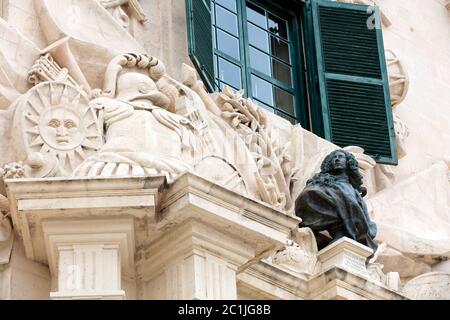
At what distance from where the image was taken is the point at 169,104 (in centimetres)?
1653

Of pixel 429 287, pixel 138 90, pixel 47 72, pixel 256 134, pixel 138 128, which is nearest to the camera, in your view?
pixel 138 128

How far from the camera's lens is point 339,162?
17.0 metres

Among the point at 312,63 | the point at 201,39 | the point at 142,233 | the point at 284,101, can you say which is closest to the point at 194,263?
the point at 142,233

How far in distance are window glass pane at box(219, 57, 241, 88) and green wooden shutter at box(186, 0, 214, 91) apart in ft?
1.39

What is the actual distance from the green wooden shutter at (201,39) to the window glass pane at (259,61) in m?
0.83

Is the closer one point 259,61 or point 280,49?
point 259,61

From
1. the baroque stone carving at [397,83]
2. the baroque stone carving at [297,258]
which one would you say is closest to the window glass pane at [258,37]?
the baroque stone carving at [397,83]

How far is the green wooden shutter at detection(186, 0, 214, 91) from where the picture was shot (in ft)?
57.6

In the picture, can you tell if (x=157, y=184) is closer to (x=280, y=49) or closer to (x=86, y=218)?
(x=86, y=218)

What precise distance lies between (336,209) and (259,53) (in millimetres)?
2840

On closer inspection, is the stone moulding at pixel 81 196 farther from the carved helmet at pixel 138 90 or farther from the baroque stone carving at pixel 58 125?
the carved helmet at pixel 138 90

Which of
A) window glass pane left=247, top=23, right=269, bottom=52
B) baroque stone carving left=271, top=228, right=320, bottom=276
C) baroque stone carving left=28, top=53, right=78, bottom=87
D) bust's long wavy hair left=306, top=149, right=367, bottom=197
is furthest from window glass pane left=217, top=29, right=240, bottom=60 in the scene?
baroque stone carving left=271, top=228, right=320, bottom=276

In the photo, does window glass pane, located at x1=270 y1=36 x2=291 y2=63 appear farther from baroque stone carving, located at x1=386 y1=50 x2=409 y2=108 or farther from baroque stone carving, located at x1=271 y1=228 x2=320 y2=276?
baroque stone carving, located at x1=271 y1=228 x2=320 y2=276

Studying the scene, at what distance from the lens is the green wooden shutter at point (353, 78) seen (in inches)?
743
